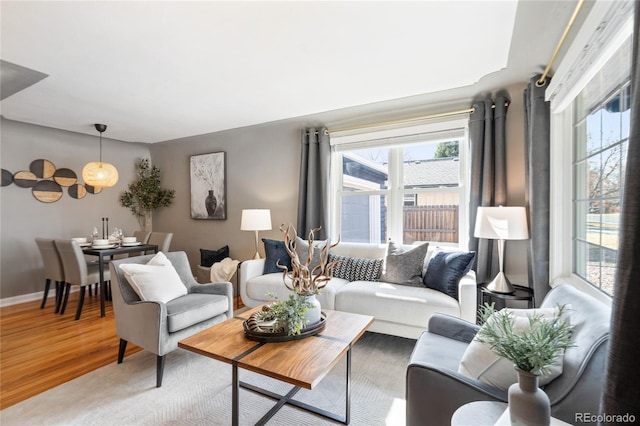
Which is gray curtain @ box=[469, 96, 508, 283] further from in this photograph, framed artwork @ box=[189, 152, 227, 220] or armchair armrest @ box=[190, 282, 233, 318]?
framed artwork @ box=[189, 152, 227, 220]

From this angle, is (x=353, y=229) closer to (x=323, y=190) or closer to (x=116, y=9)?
(x=323, y=190)

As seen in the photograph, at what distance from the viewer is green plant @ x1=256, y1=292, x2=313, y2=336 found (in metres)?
1.63

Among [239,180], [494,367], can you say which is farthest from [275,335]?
[239,180]

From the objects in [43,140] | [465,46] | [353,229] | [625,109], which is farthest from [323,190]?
[43,140]

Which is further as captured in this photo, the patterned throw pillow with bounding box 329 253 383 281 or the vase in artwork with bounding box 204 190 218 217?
the vase in artwork with bounding box 204 190 218 217

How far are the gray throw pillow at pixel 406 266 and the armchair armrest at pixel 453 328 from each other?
0.92 m

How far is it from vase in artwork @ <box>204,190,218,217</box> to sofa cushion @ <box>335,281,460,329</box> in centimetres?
284

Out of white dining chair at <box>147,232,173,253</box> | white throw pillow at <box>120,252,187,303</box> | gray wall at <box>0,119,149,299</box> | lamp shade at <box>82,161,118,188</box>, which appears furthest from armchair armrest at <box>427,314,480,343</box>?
gray wall at <box>0,119,149,299</box>

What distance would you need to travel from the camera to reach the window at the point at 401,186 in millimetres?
3236

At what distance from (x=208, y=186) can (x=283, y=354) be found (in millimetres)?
3835

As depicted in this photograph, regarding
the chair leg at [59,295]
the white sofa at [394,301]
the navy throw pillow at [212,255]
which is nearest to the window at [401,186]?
the white sofa at [394,301]

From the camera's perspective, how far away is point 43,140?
4133 mm

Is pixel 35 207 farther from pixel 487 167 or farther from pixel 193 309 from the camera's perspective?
pixel 487 167

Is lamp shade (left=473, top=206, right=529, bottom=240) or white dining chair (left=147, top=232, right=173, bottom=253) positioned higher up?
lamp shade (left=473, top=206, right=529, bottom=240)
